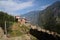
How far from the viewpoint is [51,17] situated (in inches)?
283

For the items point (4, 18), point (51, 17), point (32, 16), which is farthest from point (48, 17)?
point (4, 18)

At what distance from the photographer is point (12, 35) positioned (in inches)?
300

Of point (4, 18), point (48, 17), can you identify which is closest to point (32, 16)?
point (48, 17)

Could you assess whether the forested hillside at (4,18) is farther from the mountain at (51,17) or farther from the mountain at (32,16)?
the mountain at (51,17)

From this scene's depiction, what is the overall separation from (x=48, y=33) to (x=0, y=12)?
1629 mm

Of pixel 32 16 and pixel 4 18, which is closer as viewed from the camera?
pixel 32 16

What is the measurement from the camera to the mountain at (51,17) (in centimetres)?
709

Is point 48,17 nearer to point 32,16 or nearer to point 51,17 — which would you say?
point 51,17

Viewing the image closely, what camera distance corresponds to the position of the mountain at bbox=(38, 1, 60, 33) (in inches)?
279

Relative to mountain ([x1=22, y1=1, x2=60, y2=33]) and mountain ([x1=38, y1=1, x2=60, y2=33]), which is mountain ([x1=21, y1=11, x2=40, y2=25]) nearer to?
mountain ([x1=22, y1=1, x2=60, y2=33])

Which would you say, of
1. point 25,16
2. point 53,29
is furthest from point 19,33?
point 53,29

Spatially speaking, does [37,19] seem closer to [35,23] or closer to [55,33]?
[35,23]

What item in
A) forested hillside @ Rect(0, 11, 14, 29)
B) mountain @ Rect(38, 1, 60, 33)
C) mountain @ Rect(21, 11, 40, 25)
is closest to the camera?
mountain @ Rect(38, 1, 60, 33)

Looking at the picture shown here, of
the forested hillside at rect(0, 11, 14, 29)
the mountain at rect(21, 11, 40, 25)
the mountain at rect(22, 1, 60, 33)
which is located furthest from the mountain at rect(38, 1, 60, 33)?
the forested hillside at rect(0, 11, 14, 29)
